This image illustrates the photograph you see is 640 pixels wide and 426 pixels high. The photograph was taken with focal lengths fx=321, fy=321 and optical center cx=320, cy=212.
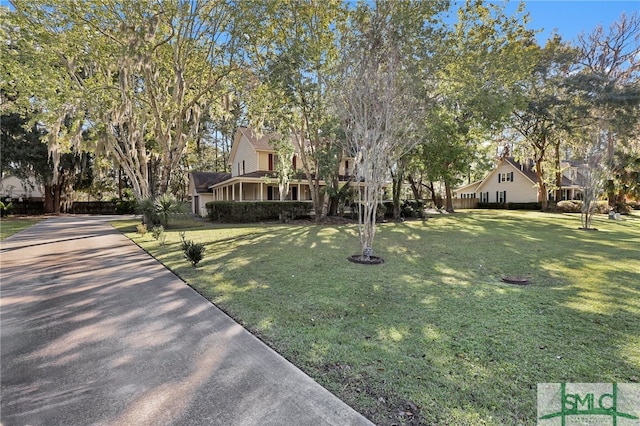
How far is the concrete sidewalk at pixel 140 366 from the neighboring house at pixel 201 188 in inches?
919

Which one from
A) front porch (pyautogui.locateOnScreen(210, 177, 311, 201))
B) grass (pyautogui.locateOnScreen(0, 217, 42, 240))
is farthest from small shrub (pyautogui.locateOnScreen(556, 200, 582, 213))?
grass (pyautogui.locateOnScreen(0, 217, 42, 240))

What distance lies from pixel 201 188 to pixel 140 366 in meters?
27.1

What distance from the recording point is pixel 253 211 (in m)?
20.1

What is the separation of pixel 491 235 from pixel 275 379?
1292cm

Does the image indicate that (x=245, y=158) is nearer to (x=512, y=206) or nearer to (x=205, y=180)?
(x=205, y=180)

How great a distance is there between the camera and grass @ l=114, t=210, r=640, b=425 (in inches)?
107

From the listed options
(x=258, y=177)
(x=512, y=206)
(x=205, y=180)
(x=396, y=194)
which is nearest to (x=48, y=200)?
(x=205, y=180)

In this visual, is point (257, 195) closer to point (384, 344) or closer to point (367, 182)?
point (367, 182)

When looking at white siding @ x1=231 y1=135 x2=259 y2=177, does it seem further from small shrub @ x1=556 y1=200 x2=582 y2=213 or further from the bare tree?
small shrub @ x1=556 y1=200 x2=582 y2=213

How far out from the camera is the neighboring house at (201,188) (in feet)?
93.5

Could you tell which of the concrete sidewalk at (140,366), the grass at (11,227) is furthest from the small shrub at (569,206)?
the grass at (11,227)

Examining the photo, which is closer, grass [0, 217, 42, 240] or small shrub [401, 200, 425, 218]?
grass [0, 217, 42, 240]

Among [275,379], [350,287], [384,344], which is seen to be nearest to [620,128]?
[350,287]

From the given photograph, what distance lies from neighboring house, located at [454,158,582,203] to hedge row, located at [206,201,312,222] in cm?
2915
